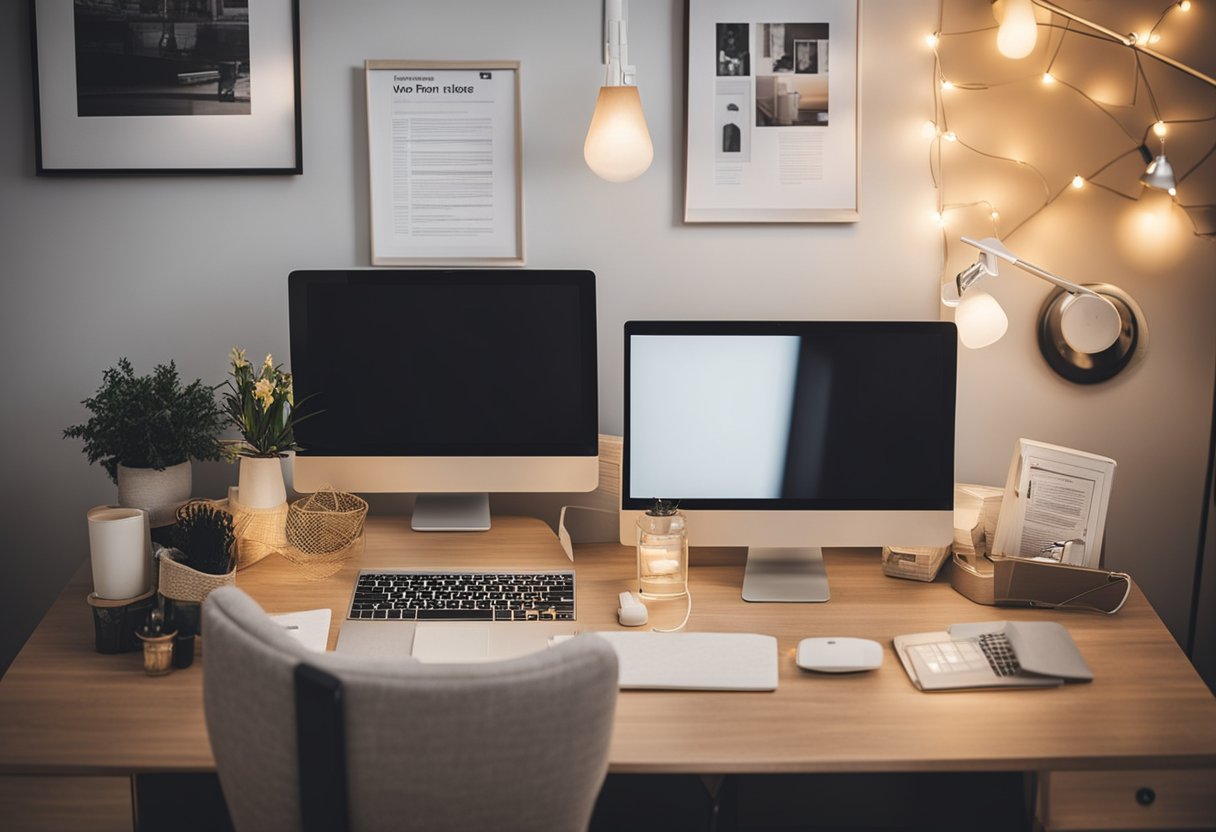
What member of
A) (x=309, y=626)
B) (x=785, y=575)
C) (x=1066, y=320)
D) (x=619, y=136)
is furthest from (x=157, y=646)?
(x=1066, y=320)

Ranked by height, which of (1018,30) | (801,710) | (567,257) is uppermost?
(1018,30)

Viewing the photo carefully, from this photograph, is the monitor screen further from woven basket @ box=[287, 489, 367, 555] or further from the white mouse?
woven basket @ box=[287, 489, 367, 555]

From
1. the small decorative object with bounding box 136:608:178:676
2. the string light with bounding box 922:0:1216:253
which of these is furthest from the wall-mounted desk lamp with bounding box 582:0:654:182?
the small decorative object with bounding box 136:608:178:676

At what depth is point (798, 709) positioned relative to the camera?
1.42 m

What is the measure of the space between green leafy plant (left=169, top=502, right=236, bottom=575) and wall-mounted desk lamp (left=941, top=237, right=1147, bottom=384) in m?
1.30

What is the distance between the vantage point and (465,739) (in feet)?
3.11

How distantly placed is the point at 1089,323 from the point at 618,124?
0.97 metres

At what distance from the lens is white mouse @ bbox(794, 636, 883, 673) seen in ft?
4.94

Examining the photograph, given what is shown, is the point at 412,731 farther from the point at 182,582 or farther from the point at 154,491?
the point at 154,491

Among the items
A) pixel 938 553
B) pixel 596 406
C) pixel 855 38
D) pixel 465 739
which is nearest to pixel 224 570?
pixel 596 406

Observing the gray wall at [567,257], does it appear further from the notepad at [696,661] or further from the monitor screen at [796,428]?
the notepad at [696,661]

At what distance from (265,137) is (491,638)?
1.10 meters

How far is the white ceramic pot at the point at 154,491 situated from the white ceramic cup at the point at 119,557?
0.18 m

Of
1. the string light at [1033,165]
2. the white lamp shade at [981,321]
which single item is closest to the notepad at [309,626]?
the white lamp shade at [981,321]
